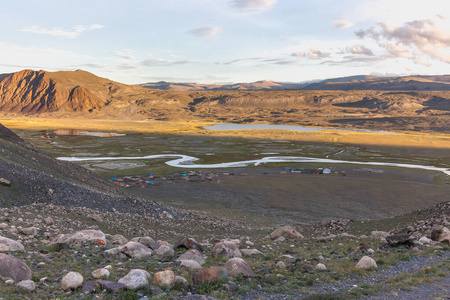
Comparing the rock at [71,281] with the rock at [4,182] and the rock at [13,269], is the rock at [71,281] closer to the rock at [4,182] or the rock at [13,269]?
the rock at [13,269]

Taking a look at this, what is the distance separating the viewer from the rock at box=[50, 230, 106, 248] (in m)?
14.9

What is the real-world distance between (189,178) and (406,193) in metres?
35.7

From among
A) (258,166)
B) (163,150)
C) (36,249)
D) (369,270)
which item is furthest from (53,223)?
(163,150)

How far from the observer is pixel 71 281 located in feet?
34.6

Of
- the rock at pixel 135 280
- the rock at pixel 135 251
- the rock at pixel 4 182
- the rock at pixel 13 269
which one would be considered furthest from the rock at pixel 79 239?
the rock at pixel 4 182

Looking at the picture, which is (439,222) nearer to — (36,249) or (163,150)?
(36,249)

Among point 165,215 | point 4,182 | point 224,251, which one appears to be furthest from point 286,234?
point 4,182

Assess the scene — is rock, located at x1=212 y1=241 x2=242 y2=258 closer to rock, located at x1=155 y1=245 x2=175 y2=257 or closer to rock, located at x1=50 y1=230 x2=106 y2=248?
rock, located at x1=155 y1=245 x2=175 y2=257

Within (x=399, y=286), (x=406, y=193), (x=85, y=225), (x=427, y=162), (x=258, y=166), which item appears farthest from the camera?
(x=427, y=162)

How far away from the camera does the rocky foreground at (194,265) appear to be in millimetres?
10828

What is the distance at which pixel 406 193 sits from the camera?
54.8m

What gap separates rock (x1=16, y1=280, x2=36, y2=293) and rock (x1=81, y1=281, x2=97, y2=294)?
137 cm

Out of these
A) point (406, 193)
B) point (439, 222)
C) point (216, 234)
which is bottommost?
point (406, 193)

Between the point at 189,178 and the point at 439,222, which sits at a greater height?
the point at 439,222
